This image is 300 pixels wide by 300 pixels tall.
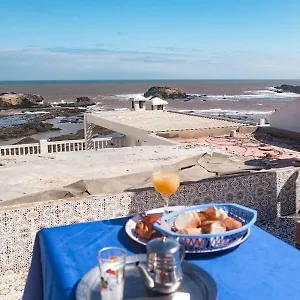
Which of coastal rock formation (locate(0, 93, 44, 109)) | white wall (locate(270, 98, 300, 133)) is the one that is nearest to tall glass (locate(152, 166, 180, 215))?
white wall (locate(270, 98, 300, 133))

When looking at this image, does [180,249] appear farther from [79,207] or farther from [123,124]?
[123,124]

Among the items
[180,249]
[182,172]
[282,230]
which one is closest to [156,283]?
[180,249]

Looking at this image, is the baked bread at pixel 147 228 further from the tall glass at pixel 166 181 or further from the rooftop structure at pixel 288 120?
the rooftop structure at pixel 288 120

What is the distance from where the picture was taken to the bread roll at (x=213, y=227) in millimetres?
1869

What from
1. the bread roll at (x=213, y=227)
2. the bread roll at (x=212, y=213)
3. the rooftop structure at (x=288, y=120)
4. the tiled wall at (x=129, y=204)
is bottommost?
the tiled wall at (x=129, y=204)

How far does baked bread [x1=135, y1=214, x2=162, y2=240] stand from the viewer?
1954mm

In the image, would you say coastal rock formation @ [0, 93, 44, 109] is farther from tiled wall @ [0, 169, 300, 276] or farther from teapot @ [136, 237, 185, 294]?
teapot @ [136, 237, 185, 294]

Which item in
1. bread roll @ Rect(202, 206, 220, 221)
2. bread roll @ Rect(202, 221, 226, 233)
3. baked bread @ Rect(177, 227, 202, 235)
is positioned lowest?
baked bread @ Rect(177, 227, 202, 235)

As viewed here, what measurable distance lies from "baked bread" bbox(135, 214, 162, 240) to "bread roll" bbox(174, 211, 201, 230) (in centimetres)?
11

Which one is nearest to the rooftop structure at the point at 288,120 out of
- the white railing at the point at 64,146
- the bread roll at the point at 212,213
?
the white railing at the point at 64,146

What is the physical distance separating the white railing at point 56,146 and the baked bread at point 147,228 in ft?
25.9

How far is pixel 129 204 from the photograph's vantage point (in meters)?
3.79

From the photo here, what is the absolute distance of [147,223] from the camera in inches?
80.3

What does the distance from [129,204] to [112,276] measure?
233cm
